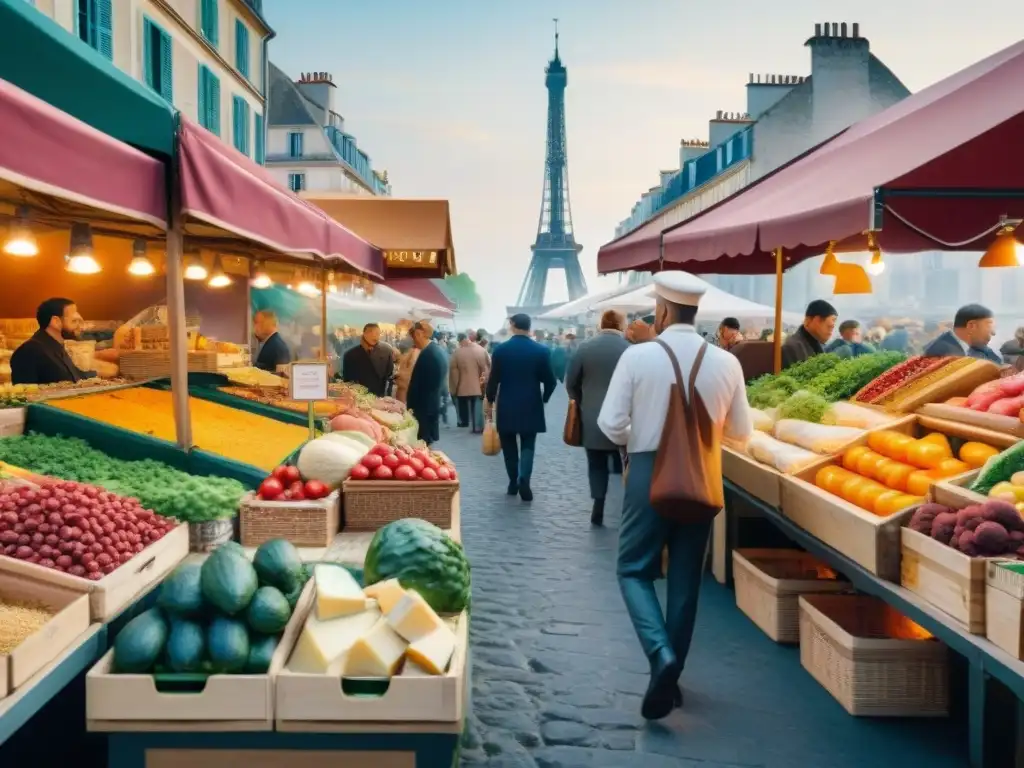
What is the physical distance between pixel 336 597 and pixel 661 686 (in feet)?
5.91

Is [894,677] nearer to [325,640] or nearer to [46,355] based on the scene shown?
[325,640]

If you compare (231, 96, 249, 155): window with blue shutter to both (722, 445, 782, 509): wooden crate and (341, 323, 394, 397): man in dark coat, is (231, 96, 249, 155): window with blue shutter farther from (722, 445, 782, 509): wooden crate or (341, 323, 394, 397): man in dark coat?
(722, 445, 782, 509): wooden crate

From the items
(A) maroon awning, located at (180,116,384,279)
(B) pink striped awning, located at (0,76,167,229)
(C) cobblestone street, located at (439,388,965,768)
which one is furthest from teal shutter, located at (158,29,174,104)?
(B) pink striped awning, located at (0,76,167,229)

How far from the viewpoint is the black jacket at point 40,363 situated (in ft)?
24.0

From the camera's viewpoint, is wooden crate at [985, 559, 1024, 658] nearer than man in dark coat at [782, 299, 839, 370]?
Yes

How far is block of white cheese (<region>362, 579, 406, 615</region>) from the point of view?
133 inches

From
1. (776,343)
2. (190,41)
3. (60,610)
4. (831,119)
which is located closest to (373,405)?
(776,343)

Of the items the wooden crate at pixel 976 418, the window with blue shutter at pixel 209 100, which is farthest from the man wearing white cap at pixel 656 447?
the window with blue shutter at pixel 209 100

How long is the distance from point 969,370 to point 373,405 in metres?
5.35

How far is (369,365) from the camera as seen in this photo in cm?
1204

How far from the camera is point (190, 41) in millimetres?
20266

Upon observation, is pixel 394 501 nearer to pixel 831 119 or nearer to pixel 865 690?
pixel 865 690

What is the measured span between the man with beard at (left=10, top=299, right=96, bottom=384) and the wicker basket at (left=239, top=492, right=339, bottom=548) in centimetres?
356

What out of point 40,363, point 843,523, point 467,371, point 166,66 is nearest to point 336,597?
point 843,523
